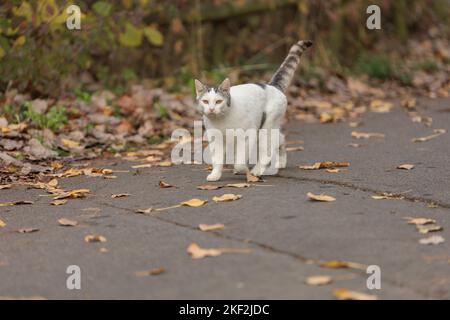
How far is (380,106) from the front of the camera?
9.61 meters

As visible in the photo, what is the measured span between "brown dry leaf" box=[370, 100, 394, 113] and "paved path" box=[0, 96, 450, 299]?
9.32 feet

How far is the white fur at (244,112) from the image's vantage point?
564cm

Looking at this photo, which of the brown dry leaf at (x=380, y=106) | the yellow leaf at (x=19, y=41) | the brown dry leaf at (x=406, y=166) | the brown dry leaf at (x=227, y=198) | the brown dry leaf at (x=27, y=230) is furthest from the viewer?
the brown dry leaf at (x=380, y=106)

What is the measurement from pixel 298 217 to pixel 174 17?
6242mm

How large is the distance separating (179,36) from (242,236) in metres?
6.67

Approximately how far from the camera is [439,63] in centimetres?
1248

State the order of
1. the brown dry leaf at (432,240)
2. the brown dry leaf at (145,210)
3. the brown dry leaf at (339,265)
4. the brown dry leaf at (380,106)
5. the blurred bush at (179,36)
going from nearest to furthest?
the brown dry leaf at (339,265) → the brown dry leaf at (432,240) → the brown dry leaf at (145,210) → the blurred bush at (179,36) → the brown dry leaf at (380,106)

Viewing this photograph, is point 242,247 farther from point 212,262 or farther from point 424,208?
point 424,208

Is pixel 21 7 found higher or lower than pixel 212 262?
higher

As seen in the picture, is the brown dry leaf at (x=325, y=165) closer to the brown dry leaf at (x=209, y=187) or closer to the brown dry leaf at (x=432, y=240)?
the brown dry leaf at (x=209, y=187)

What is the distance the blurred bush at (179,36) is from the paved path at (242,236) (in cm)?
243

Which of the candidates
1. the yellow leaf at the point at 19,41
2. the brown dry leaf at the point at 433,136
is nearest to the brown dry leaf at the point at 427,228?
the brown dry leaf at the point at 433,136

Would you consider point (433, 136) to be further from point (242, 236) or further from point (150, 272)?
point (150, 272)

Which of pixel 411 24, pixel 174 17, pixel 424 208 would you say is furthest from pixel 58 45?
pixel 411 24
